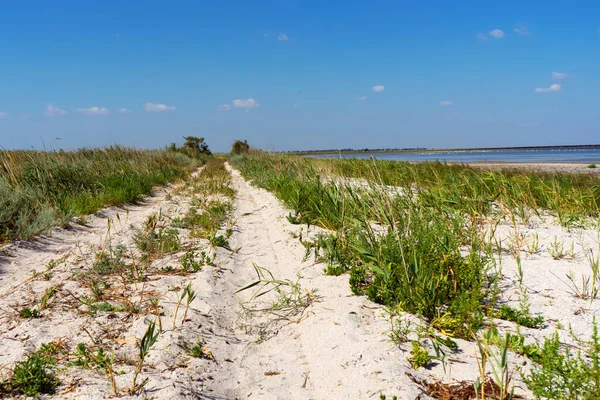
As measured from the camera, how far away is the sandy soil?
222cm

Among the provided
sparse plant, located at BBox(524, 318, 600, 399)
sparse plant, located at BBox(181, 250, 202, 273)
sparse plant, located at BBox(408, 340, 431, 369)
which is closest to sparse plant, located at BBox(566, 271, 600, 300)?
sparse plant, located at BBox(524, 318, 600, 399)

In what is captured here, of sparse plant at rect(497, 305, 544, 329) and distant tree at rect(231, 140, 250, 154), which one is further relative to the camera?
distant tree at rect(231, 140, 250, 154)

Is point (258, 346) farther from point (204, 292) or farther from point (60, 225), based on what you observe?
point (60, 225)

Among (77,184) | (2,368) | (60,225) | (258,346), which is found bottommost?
(258,346)

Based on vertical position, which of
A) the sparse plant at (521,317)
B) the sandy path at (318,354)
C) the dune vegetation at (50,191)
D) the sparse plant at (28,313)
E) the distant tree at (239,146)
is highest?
the distant tree at (239,146)

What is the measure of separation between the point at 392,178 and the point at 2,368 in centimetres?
917

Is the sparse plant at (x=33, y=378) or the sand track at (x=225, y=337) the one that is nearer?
the sparse plant at (x=33, y=378)

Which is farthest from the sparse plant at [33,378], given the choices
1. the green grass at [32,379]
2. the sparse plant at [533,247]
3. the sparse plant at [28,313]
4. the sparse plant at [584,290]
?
the sparse plant at [533,247]

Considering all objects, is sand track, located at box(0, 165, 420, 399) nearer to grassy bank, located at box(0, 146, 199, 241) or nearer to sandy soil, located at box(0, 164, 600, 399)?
sandy soil, located at box(0, 164, 600, 399)

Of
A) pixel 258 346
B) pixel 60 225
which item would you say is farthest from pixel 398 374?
pixel 60 225

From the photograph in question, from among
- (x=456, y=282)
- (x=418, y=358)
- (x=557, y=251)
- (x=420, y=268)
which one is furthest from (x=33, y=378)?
(x=557, y=251)

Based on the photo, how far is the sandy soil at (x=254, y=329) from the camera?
222 cm

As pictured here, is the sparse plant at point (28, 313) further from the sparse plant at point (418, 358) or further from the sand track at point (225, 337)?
the sparse plant at point (418, 358)

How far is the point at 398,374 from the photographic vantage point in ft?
7.27
